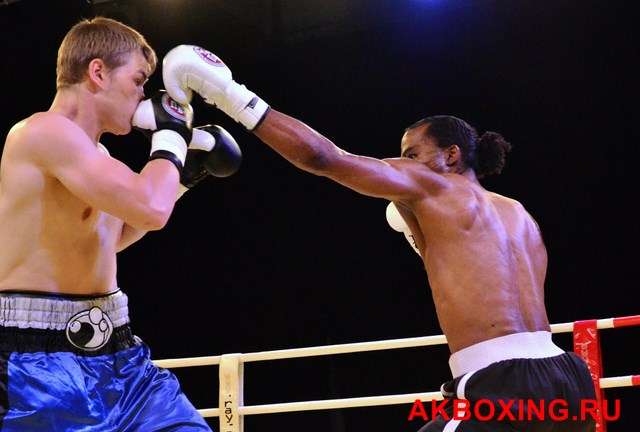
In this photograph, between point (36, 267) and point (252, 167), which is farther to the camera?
point (252, 167)

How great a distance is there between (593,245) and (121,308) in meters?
4.31

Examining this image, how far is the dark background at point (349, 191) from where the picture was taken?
5469mm

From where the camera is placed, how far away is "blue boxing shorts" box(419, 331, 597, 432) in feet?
6.15

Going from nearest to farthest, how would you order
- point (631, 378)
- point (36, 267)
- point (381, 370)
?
point (36, 267) < point (631, 378) < point (381, 370)

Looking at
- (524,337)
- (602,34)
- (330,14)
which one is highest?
(330,14)

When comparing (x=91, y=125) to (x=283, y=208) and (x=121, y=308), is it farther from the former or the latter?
(x=283, y=208)

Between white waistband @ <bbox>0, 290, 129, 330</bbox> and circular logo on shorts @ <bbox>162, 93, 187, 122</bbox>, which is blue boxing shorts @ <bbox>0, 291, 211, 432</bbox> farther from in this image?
circular logo on shorts @ <bbox>162, 93, 187, 122</bbox>

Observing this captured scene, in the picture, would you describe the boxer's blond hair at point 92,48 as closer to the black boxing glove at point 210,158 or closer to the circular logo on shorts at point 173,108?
the circular logo on shorts at point 173,108

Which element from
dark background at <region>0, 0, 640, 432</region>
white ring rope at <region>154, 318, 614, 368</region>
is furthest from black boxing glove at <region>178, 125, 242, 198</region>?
dark background at <region>0, 0, 640, 432</region>

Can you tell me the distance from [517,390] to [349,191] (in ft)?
14.7

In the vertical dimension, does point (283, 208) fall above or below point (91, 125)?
above

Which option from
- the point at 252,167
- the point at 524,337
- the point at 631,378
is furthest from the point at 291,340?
the point at 524,337

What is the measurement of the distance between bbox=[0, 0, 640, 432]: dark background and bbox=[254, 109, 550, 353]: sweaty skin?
3.47m

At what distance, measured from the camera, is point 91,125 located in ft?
5.93
